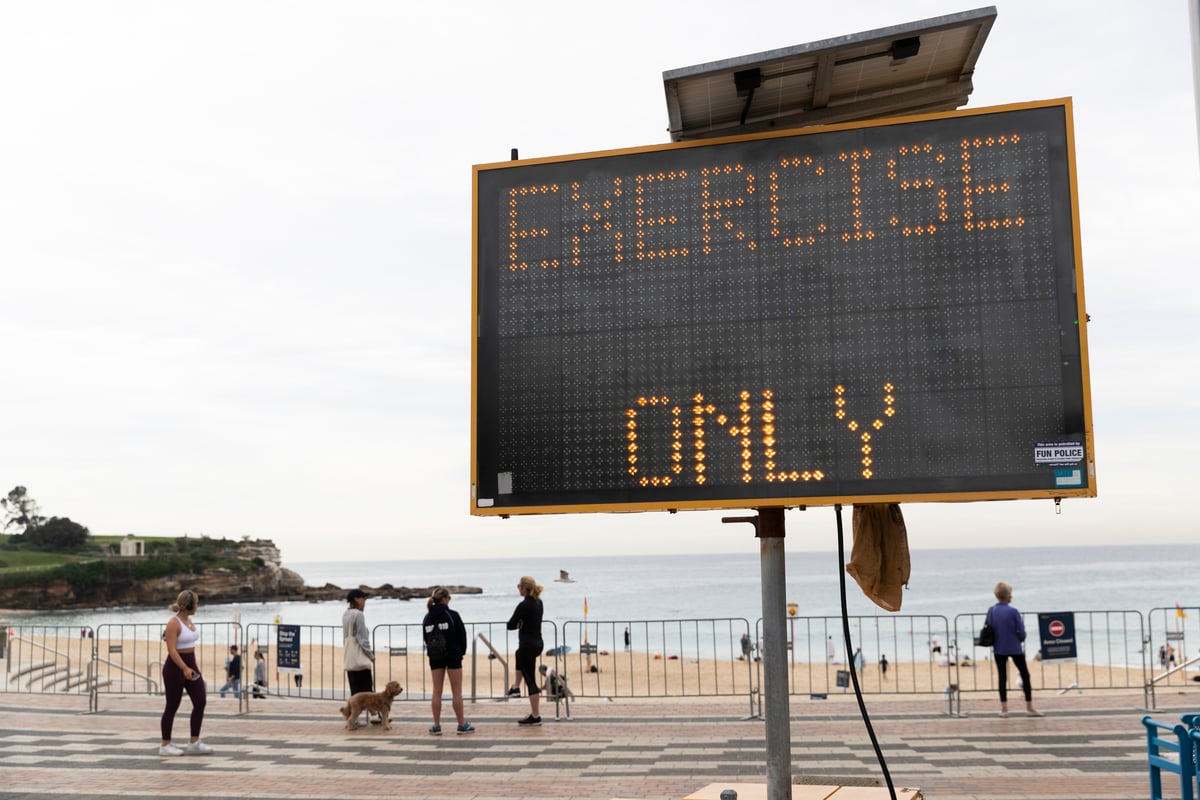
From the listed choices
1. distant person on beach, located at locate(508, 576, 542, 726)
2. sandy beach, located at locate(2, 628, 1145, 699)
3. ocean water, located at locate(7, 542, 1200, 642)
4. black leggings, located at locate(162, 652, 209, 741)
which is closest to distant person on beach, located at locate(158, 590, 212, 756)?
black leggings, located at locate(162, 652, 209, 741)

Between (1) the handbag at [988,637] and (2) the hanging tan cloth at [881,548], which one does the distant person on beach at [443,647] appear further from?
(2) the hanging tan cloth at [881,548]

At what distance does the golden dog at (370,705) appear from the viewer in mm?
13039

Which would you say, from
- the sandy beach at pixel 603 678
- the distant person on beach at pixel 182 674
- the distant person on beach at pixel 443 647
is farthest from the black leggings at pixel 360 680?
the sandy beach at pixel 603 678

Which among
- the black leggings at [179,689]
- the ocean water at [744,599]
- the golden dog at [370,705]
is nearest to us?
the black leggings at [179,689]

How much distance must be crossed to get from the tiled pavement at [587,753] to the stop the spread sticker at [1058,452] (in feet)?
9.71

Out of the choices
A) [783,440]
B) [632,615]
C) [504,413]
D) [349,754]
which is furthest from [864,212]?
[632,615]

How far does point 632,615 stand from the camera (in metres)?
78.5

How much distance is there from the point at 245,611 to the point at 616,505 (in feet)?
349

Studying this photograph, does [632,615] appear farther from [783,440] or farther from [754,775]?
[783,440]

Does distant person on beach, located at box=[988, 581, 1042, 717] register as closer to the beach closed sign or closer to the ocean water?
the beach closed sign

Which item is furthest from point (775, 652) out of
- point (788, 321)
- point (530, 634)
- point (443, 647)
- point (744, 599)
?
point (744, 599)

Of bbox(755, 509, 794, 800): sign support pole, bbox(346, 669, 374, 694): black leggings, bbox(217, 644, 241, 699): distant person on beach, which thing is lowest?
bbox(217, 644, 241, 699): distant person on beach

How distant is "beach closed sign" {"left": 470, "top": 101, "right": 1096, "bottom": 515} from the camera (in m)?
5.10

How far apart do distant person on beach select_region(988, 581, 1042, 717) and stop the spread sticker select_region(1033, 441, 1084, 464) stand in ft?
28.2
